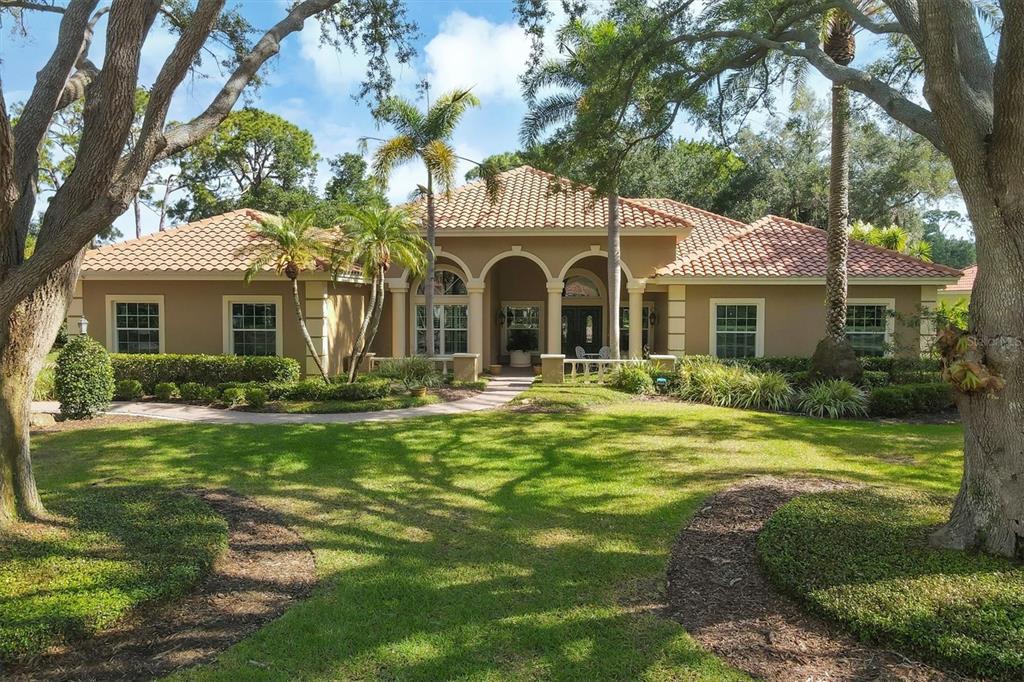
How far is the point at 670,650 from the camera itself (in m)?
3.99

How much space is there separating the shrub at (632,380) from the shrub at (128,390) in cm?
1167

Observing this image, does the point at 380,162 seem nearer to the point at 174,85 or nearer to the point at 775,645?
the point at 174,85

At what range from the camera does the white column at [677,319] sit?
1752 centimetres

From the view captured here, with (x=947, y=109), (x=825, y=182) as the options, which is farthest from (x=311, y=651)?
(x=825, y=182)

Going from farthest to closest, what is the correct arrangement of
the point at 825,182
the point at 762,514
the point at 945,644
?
the point at 825,182 < the point at 762,514 < the point at 945,644

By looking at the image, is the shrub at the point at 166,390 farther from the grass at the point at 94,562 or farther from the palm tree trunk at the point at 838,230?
the palm tree trunk at the point at 838,230

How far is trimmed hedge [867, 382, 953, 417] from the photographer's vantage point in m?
12.8

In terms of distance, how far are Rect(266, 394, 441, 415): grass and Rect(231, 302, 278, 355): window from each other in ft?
10.3

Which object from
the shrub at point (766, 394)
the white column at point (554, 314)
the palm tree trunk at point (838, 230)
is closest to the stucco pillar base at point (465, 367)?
the white column at point (554, 314)

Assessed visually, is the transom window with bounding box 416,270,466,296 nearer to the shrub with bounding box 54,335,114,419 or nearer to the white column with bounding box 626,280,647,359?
the white column with bounding box 626,280,647,359

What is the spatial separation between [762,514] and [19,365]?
723 cm

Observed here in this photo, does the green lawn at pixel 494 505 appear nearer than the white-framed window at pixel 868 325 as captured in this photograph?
Yes

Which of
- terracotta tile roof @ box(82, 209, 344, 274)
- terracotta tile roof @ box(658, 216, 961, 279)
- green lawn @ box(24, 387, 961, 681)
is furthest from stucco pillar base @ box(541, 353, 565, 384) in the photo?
terracotta tile roof @ box(82, 209, 344, 274)

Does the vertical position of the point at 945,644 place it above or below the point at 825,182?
below
